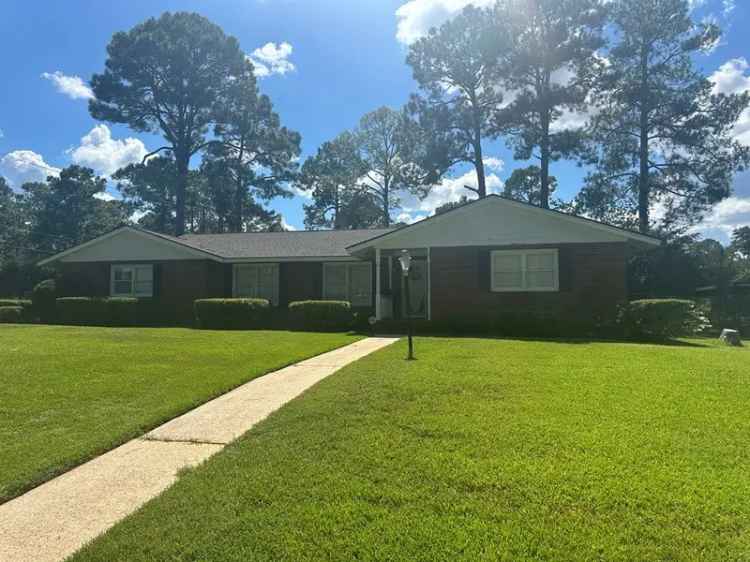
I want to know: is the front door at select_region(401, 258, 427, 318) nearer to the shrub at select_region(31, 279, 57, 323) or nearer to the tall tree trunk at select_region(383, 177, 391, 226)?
the shrub at select_region(31, 279, 57, 323)

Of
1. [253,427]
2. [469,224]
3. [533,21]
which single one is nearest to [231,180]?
[533,21]

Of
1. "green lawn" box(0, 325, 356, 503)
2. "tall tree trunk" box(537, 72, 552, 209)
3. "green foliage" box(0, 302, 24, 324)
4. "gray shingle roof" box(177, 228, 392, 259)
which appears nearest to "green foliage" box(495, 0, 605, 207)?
"tall tree trunk" box(537, 72, 552, 209)

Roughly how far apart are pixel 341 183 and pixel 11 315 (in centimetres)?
3058

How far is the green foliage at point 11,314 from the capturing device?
19.1 m

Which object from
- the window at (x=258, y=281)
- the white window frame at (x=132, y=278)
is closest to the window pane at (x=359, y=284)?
the window at (x=258, y=281)

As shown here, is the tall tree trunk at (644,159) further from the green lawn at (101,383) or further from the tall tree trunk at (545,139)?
the green lawn at (101,383)

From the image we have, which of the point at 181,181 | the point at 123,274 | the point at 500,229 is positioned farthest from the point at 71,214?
the point at 500,229

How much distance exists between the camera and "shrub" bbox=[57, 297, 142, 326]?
18094mm

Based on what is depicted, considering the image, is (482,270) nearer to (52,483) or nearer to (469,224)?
(469,224)

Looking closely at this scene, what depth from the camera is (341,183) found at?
45812 mm

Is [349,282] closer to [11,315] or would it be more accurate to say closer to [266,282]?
[266,282]

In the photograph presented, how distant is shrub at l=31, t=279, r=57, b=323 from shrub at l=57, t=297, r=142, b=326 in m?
1.94

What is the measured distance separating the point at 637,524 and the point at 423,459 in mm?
1604

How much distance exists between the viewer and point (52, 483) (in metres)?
4.08
